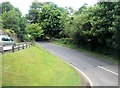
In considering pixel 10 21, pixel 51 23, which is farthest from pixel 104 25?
pixel 51 23

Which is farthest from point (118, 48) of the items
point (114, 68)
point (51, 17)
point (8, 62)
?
point (51, 17)

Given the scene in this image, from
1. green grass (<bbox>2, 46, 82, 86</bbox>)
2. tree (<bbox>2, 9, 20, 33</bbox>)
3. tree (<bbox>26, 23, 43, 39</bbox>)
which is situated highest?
tree (<bbox>2, 9, 20, 33</bbox>)

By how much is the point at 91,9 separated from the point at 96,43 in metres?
4.86

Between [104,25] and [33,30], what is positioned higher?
[104,25]

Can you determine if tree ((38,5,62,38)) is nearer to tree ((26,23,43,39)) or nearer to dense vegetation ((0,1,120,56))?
dense vegetation ((0,1,120,56))

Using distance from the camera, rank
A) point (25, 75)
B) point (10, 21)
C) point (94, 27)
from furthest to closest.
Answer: point (10, 21) < point (94, 27) < point (25, 75)

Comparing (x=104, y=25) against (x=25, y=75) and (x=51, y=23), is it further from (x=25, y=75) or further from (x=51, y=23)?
(x=51, y=23)

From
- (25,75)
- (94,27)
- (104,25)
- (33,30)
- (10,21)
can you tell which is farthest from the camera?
(33,30)

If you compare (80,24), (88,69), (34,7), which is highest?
(34,7)

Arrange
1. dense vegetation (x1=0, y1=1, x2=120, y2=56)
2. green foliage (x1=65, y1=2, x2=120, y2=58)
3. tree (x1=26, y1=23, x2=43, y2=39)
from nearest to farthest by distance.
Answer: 1. green foliage (x1=65, y1=2, x2=120, y2=58)
2. dense vegetation (x1=0, y1=1, x2=120, y2=56)
3. tree (x1=26, y1=23, x2=43, y2=39)

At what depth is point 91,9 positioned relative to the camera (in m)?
33.3

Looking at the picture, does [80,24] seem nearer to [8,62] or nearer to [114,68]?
[114,68]

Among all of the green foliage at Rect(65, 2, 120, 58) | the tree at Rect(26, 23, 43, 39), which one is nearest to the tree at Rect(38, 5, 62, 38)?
the tree at Rect(26, 23, 43, 39)

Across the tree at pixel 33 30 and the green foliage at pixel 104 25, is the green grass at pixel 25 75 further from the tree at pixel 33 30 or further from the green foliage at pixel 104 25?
the tree at pixel 33 30
